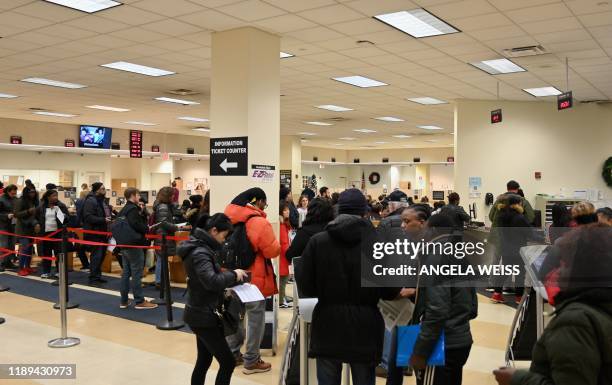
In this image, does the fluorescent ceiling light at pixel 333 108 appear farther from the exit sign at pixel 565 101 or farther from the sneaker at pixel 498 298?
the sneaker at pixel 498 298

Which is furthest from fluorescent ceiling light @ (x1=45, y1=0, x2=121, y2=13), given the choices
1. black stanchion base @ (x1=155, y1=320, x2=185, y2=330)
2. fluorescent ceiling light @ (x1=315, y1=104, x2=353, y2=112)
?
fluorescent ceiling light @ (x1=315, y1=104, x2=353, y2=112)

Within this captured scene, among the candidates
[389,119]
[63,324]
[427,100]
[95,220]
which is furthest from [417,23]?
[389,119]

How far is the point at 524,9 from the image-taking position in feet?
20.6

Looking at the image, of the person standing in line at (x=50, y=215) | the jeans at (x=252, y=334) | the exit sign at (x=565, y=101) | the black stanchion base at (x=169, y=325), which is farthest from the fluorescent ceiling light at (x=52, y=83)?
the exit sign at (x=565, y=101)

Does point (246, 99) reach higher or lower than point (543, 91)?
lower

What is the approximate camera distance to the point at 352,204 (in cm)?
315

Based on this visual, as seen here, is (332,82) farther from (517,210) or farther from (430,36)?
(517,210)

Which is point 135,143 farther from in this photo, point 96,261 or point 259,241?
point 259,241

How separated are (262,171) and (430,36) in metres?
2.89

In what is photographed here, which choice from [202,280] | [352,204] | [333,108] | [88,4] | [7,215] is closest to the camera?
[352,204]

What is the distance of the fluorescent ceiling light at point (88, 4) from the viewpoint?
6.18 metres

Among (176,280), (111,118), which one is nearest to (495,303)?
(176,280)

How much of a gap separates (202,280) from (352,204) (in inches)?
46.9

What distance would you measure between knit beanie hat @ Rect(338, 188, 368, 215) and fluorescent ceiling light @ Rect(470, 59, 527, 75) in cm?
666
